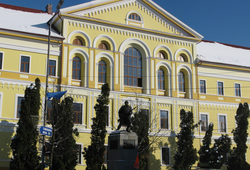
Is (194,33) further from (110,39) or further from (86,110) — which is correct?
(86,110)

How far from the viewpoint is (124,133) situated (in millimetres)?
21938

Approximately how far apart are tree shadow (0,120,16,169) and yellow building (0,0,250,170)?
0.27ft

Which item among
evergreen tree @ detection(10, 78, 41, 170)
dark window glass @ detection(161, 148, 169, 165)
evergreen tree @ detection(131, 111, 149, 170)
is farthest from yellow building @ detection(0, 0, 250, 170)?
evergreen tree @ detection(10, 78, 41, 170)

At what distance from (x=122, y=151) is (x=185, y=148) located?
14605 millimetres

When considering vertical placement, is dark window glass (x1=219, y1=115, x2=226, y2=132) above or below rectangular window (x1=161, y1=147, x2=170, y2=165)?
above

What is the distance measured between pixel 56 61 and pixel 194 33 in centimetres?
1685

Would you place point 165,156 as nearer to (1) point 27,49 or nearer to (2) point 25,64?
(2) point 25,64

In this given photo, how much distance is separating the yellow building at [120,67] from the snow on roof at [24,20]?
12 centimetres

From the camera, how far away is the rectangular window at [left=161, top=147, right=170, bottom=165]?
122ft

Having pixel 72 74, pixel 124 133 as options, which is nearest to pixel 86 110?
pixel 72 74

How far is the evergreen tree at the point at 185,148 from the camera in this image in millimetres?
34562

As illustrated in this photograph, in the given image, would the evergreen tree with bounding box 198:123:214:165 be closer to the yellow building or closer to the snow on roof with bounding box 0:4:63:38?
the yellow building

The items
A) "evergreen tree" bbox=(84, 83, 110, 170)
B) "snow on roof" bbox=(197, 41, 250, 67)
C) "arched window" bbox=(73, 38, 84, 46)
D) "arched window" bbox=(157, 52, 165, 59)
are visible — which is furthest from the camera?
"snow on roof" bbox=(197, 41, 250, 67)

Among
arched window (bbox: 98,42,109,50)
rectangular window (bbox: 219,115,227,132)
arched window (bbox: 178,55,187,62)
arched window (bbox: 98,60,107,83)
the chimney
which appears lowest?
rectangular window (bbox: 219,115,227,132)
